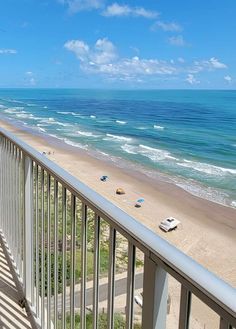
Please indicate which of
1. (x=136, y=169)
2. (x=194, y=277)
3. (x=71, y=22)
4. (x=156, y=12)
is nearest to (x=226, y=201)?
(x=136, y=169)

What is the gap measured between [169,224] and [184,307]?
1173 cm

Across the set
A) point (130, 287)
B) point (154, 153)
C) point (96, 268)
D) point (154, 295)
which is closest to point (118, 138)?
point (154, 153)

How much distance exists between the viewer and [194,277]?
0.72 meters

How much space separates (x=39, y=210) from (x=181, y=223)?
36.0 feet

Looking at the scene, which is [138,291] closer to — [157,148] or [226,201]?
[226,201]

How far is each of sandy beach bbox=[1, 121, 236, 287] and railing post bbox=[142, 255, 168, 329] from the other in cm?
821

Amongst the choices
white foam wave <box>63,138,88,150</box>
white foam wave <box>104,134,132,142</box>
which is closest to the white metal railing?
white foam wave <box>63,138,88,150</box>

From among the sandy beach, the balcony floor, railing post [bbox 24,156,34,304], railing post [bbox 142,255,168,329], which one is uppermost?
railing post [bbox 142,255,168,329]

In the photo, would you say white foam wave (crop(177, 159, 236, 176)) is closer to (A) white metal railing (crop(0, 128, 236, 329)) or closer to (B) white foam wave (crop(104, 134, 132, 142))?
(B) white foam wave (crop(104, 134, 132, 142))

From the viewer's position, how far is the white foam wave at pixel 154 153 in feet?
73.9

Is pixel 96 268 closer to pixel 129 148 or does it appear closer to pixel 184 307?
pixel 184 307

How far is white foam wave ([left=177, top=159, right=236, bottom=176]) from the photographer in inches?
783

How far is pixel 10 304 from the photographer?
2189 millimetres

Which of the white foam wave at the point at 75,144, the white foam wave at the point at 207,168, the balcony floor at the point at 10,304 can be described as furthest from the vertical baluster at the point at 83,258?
the white foam wave at the point at 75,144
